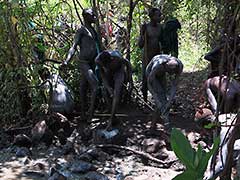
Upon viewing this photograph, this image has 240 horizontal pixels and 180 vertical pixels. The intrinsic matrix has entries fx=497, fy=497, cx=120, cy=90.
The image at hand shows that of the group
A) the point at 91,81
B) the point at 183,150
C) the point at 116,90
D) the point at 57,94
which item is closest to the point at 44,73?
the point at 57,94

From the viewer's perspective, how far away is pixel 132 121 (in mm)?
6457

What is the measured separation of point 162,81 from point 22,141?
184 cm

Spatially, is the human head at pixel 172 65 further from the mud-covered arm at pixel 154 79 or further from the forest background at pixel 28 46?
the forest background at pixel 28 46

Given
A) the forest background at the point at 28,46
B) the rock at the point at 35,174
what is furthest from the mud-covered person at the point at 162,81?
the rock at the point at 35,174

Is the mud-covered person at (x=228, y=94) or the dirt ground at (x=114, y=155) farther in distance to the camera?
the dirt ground at (x=114, y=155)

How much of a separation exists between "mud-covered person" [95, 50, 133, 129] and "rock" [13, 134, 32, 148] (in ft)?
3.26

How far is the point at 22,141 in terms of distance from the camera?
601 cm

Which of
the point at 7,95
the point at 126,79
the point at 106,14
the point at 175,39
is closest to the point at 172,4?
the point at 106,14

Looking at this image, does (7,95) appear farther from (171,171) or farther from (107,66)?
(171,171)

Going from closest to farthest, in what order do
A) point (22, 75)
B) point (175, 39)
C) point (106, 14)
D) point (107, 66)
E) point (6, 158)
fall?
1. point (6, 158)
2. point (107, 66)
3. point (22, 75)
4. point (175, 39)
5. point (106, 14)

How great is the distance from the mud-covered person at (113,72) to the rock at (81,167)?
88 cm

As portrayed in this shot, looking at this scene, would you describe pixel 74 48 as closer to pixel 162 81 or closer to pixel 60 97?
pixel 60 97

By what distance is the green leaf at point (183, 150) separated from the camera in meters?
1.37

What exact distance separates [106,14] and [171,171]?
412 cm
